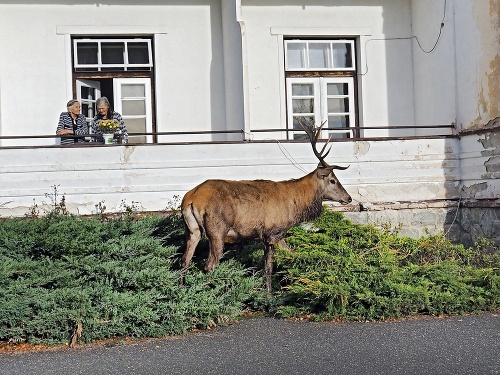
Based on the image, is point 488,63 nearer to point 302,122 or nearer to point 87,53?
point 302,122

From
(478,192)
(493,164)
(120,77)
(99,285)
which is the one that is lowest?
(99,285)

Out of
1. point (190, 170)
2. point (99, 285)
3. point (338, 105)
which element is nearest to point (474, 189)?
point (338, 105)

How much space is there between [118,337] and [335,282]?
255 centimetres

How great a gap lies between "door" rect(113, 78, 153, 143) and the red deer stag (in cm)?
467

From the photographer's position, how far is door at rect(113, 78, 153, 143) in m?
14.8

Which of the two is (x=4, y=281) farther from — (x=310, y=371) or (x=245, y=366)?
(x=310, y=371)

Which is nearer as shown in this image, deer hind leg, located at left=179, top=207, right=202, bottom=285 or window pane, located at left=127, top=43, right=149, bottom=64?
deer hind leg, located at left=179, top=207, right=202, bottom=285

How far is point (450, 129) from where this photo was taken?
A: 13562 mm

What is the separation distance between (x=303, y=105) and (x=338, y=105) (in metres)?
0.71

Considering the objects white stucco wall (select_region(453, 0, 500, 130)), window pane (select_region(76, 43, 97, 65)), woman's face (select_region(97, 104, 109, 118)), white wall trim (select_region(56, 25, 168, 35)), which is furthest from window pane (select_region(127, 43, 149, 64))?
white stucco wall (select_region(453, 0, 500, 130))

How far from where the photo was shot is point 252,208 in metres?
10.1

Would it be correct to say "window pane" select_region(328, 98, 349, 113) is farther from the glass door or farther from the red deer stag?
the red deer stag

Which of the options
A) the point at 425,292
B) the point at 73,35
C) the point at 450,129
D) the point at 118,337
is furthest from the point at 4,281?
the point at 450,129

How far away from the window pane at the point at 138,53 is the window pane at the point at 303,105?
9.40ft
